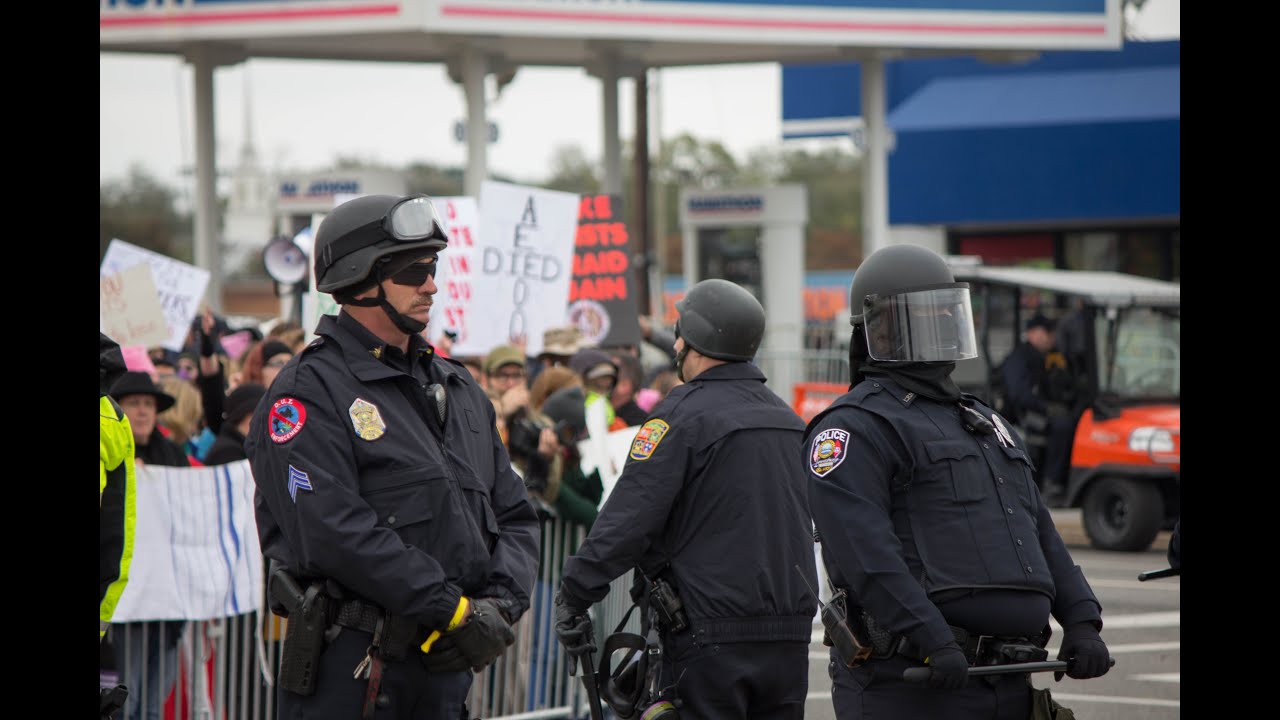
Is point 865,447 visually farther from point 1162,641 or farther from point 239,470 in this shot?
point 1162,641

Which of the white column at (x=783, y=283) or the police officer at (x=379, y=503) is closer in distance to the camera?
the police officer at (x=379, y=503)

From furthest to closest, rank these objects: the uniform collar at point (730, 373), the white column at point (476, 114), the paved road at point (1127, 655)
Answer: the white column at point (476, 114)
the paved road at point (1127, 655)
the uniform collar at point (730, 373)

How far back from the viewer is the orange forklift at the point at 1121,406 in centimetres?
1370

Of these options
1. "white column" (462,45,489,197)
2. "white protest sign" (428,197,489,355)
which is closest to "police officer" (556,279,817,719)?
"white protest sign" (428,197,489,355)

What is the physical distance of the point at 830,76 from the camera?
105 ft

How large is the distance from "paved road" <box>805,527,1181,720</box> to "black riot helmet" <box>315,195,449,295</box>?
13.2 feet

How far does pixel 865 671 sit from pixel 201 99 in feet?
64.9

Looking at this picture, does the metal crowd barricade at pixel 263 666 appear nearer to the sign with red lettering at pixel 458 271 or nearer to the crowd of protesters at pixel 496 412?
the crowd of protesters at pixel 496 412

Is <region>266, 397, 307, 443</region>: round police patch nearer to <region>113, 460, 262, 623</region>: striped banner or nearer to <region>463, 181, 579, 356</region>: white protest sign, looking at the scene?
<region>113, 460, 262, 623</region>: striped banner

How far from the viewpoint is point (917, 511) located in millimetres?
4176

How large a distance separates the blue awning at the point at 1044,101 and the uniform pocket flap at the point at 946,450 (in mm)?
24085

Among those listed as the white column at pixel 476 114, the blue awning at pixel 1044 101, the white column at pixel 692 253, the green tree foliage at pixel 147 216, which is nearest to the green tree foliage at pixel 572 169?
the green tree foliage at pixel 147 216

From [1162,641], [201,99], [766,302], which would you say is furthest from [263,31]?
[1162,641]

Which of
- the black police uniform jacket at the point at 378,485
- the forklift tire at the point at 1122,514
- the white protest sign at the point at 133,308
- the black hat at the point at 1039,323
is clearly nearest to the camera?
the black police uniform jacket at the point at 378,485
